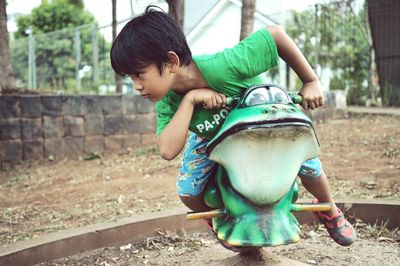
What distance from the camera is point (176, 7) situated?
5.46 metres

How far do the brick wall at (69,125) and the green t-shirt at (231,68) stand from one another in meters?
3.90

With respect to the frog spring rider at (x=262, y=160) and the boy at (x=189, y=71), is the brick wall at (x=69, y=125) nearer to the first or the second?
the boy at (x=189, y=71)

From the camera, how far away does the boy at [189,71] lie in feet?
4.97

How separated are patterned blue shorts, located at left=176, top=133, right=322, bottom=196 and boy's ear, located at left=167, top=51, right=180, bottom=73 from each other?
37 centimetres

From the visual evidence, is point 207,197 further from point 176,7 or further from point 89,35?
point 89,35

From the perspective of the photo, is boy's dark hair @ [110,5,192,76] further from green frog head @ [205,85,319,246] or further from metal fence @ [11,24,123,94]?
metal fence @ [11,24,123,94]

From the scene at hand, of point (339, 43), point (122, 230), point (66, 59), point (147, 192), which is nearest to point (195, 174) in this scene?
point (122, 230)

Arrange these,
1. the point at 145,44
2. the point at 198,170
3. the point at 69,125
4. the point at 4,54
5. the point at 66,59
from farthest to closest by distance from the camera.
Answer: the point at 66,59, the point at 4,54, the point at 69,125, the point at 198,170, the point at 145,44

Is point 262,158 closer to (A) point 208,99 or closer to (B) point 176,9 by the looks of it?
(A) point 208,99

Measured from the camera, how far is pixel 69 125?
213 inches

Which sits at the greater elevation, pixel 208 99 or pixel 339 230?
pixel 208 99

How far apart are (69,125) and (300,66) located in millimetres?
4127

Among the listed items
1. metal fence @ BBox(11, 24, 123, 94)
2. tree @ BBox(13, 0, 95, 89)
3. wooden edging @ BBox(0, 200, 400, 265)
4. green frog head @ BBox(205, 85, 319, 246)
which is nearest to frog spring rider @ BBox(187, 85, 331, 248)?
green frog head @ BBox(205, 85, 319, 246)

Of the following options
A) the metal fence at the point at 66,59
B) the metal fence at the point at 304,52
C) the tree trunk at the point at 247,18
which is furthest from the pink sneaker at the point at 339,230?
the metal fence at the point at 66,59
